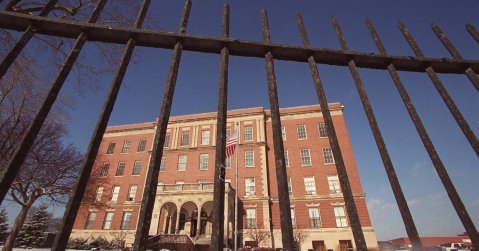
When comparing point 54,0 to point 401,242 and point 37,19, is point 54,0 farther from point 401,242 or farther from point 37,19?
point 401,242

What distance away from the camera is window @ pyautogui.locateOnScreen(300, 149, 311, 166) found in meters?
31.1

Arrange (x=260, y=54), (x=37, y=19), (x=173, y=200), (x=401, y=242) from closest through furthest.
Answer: (x=37, y=19)
(x=260, y=54)
(x=173, y=200)
(x=401, y=242)

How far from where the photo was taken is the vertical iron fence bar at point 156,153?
1.26 meters

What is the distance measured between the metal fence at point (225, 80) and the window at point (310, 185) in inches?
1142

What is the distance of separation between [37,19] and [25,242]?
3632 centimetres

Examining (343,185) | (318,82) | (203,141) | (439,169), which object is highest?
(203,141)

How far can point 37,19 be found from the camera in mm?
1846

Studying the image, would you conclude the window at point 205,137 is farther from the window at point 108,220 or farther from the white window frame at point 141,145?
the window at point 108,220

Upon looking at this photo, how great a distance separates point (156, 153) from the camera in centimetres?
148

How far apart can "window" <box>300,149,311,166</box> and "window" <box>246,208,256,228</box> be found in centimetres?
817

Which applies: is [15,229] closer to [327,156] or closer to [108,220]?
[108,220]

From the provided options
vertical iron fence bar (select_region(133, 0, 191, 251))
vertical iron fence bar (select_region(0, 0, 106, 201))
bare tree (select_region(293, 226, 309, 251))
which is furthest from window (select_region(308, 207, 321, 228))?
vertical iron fence bar (select_region(0, 0, 106, 201))

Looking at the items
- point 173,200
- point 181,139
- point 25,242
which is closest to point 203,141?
point 181,139

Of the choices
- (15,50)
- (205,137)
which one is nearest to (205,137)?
(205,137)
